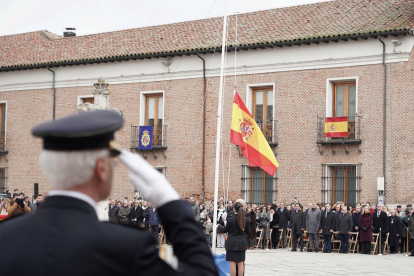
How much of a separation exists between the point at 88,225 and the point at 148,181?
0.26 metres

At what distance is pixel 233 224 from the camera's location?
1222 cm

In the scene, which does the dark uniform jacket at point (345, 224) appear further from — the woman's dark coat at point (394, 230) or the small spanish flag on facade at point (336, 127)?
the small spanish flag on facade at point (336, 127)

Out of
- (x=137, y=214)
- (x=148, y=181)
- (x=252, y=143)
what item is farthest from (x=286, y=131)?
(x=148, y=181)

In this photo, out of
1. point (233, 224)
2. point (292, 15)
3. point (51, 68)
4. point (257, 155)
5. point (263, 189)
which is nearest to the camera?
point (233, 224)

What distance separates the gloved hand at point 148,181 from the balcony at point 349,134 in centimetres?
2370

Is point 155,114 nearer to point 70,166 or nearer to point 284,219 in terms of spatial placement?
point 284,219

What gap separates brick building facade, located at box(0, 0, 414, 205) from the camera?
24484mm

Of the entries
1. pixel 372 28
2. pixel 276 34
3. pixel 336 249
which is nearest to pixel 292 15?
pixel 276 34

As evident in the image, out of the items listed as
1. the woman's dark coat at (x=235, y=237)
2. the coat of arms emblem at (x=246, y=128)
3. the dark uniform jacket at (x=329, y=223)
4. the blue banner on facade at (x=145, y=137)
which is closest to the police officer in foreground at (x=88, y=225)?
the woman's dark coat at (x=235, y=237)

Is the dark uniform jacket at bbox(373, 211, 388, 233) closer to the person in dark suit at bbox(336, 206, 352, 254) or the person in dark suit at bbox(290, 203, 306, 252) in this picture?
the person in dark suit at bbox(336, 206, 352, 254)

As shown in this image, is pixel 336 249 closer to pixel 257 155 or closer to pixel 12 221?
pixel 257 155

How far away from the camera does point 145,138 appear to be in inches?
1172

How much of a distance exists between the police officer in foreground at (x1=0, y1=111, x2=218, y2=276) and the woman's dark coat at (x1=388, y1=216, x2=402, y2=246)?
2089cm

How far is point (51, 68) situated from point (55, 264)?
3230 centimetres
